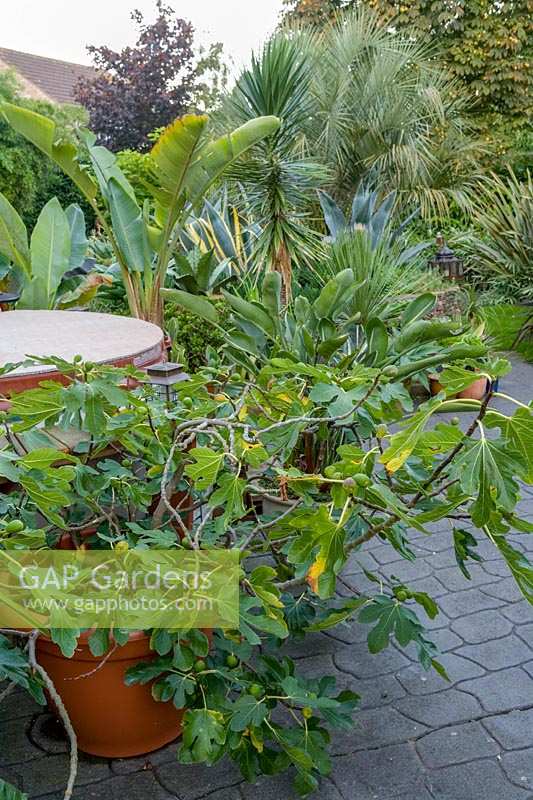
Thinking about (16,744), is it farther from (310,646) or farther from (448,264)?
(448,264)

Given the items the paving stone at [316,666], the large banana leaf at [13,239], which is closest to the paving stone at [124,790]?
the paving stone at [316,666]

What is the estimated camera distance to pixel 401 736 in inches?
87.6

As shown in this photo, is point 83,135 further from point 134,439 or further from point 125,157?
point 125,157

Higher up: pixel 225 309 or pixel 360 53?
pixel 360 53

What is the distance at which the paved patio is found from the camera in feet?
6.64

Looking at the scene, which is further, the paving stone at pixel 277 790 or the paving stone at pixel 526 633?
the paving stone at pixel 526 633

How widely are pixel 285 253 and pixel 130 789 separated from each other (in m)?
4.63

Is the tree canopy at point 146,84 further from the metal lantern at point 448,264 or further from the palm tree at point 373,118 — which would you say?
the metal lantern at point 448,264

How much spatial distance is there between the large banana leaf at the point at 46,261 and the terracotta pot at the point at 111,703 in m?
3.16

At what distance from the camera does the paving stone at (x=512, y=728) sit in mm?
2164

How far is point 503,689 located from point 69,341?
2.13 metres

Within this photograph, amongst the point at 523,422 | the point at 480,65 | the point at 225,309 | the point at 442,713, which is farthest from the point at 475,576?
the point at 480,65

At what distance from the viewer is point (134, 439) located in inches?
78.8

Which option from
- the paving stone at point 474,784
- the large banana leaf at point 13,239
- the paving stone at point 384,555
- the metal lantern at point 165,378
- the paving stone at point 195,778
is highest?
the metal lantern at point 165,378
